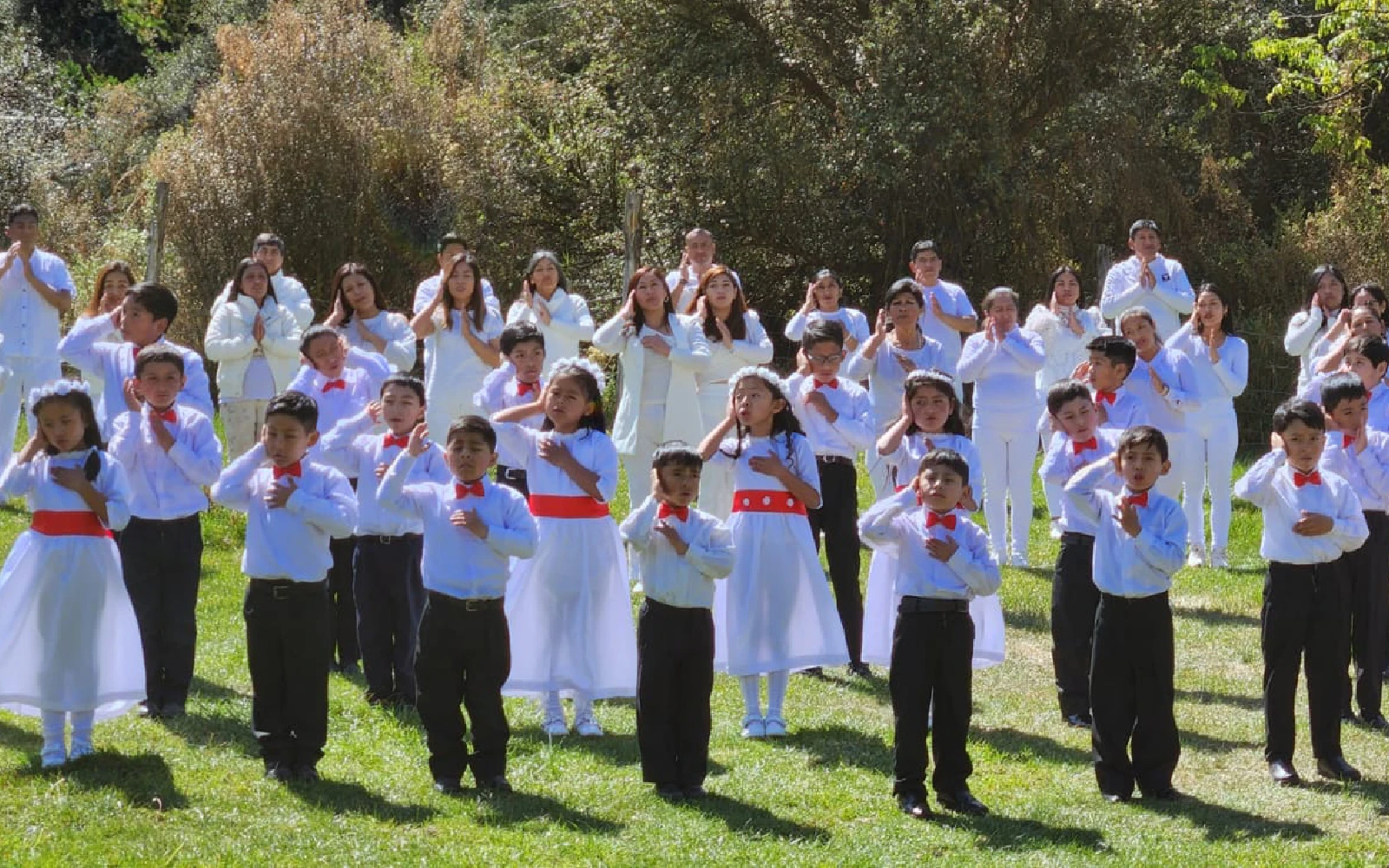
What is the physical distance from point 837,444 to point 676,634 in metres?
2.54

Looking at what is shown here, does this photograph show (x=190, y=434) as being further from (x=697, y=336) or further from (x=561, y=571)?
(x=697, y=336)

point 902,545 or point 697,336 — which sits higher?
point 697,336

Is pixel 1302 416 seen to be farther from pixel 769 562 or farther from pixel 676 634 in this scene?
pixel 676 634

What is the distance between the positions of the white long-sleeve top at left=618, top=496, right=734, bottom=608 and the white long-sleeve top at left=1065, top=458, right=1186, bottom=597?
1515mm

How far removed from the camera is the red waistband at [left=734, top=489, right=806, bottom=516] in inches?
335

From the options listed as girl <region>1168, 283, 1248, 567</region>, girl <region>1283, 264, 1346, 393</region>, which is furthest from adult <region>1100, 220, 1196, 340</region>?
girl <region>1283, 264, 1346, 393</region>

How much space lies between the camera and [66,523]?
7.61 meters

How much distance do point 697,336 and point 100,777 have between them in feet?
15.2

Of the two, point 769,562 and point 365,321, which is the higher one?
point 365,321

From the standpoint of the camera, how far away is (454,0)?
2491cm

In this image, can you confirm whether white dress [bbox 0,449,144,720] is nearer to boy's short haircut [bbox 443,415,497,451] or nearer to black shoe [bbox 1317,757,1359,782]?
boy's short haircut [bbox 443,415,497,451]

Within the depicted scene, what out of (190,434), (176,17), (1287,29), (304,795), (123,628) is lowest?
(304,795)

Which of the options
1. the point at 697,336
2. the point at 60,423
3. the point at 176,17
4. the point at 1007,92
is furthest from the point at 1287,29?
the point at 176,17

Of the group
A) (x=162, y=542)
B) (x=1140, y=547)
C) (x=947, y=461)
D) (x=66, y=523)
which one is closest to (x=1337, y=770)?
(x=1140, y=547)
